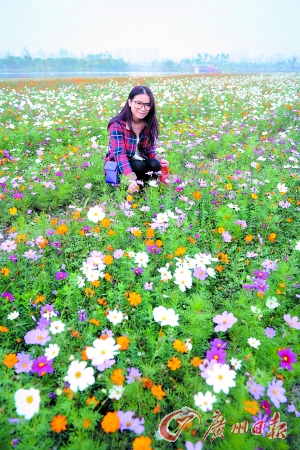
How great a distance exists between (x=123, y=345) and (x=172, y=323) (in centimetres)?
27

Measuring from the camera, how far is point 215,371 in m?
1.28

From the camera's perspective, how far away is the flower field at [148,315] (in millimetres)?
1273

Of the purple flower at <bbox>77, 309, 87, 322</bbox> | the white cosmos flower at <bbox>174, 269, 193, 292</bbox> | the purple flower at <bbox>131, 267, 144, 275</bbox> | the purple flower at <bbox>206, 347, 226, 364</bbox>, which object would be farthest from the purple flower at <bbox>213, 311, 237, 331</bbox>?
the purple flower at <bbox>77, 309, 87, 322</bbox>

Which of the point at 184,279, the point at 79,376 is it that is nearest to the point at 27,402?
the point at 79,376

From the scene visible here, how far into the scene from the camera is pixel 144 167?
3.51m

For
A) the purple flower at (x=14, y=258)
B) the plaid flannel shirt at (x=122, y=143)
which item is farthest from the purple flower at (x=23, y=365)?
the plaid flannel shirt at (x=122, y=143)

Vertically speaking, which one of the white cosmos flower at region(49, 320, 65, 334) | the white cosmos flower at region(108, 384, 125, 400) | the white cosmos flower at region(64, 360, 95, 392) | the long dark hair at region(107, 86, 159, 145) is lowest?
the white cosmos flower at region(108, 384, 125, 400)

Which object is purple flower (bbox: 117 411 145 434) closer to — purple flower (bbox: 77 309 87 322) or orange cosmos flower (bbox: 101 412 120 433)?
orange cosmos flower (bbox: 101 412 120 433)

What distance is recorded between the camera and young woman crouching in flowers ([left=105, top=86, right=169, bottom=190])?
3.13 metres

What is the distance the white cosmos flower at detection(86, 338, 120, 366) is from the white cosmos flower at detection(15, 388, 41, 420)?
0.88 ft

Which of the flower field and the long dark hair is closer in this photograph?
the flower field

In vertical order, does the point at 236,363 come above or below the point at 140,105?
below

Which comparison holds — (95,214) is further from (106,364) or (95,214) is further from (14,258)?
(106,364)

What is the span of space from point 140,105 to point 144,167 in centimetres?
73
